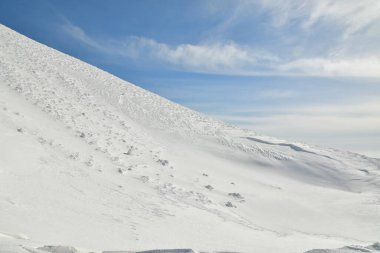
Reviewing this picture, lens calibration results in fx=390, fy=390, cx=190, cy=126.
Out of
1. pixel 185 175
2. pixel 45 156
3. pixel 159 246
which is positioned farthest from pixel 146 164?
pixel 159 246

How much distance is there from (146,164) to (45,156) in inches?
202

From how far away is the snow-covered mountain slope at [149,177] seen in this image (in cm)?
984

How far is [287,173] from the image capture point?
22281 millimetres

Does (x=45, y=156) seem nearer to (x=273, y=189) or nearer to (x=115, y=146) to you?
(x=115, y=146)

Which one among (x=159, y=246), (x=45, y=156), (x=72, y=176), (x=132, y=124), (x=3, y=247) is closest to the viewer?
(x=3, y=247)

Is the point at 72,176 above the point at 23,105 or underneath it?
underneath

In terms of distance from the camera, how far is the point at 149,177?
15953 millimetres

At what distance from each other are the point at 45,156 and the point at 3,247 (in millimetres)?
9522

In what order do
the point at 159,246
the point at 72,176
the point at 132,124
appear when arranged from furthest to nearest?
the point at 132,124 → the point at 72,176 → the point at 159,246

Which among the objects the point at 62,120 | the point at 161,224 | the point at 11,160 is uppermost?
the point at 62,120

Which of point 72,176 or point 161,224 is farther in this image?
point 72,176

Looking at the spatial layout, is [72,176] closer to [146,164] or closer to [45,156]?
[45,156]

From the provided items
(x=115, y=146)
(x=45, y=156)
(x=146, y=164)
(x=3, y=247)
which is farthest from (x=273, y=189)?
(x=3, y=247)

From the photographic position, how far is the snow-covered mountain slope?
984 cm
